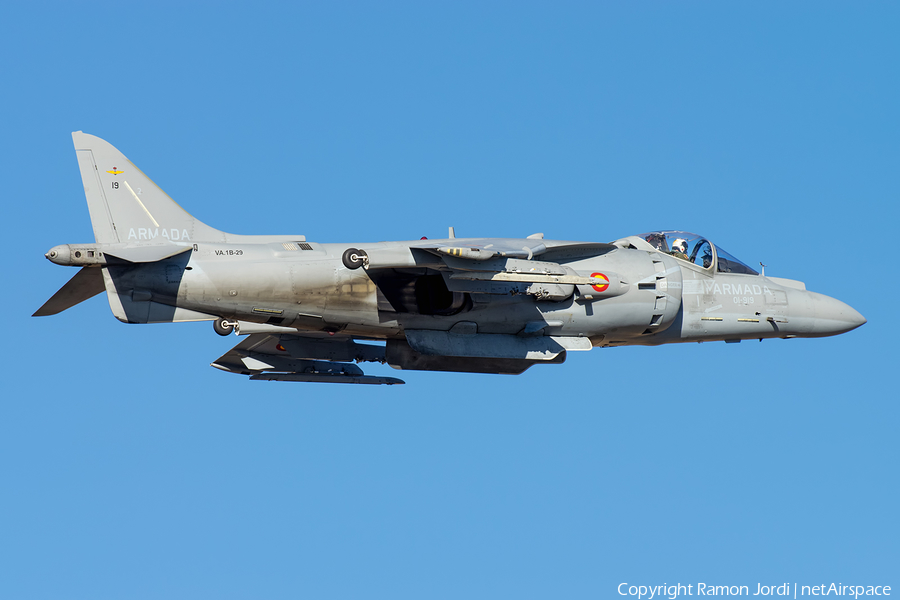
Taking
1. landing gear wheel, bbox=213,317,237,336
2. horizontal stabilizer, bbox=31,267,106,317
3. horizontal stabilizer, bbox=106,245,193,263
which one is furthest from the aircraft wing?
horizontal stabilizer, bbox=106,245,193,263

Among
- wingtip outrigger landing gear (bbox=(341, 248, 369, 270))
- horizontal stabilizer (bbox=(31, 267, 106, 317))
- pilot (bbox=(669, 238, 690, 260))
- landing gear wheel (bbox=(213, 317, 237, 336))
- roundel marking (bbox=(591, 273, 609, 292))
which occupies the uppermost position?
pilot (bbox=(669, 238, 690, 260))

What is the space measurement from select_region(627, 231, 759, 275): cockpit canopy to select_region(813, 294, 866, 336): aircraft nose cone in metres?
2.01

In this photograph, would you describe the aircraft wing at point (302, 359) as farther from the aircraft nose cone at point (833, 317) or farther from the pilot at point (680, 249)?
the aircraft nose cone at point (833, 317)

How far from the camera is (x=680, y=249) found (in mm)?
22812

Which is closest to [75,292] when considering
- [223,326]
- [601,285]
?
[223,326]

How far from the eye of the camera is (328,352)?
78.7 ft

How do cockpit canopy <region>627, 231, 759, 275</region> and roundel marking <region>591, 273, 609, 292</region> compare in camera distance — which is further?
cockpit canopy <region>627, 231, 759, 275</region>

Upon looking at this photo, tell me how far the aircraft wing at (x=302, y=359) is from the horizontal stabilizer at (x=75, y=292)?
191 inches

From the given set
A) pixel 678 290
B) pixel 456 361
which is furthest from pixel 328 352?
pixel 678 290

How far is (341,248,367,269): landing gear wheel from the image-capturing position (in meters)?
17.8

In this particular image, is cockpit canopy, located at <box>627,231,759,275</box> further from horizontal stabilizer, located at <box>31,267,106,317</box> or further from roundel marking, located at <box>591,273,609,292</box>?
horizontal stabilizer, located at <box>31,267,106,317</box>

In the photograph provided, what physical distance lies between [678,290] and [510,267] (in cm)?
427

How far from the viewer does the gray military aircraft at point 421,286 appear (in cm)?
1830

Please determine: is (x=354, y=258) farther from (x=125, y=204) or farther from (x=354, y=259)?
(x=125, y=204)
